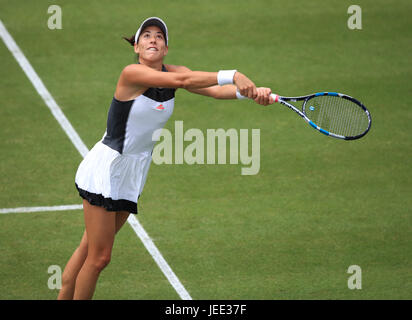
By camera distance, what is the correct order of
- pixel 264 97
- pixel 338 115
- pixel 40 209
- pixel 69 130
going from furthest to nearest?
pixel 69 130
pixel 40 209
pixel 338 115
pixel 264 97

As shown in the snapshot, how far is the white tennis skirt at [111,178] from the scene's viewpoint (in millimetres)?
5785

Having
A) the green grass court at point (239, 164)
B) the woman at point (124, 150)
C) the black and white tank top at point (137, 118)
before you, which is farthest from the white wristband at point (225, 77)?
the green grass court at point (239, 164)

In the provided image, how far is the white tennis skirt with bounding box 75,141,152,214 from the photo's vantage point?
5785mm

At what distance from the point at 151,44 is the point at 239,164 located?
11.6ft

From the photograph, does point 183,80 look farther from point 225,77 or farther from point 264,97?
point 264,97

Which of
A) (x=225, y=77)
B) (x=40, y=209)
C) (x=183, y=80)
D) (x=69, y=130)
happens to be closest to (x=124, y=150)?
(x=183, y=80)

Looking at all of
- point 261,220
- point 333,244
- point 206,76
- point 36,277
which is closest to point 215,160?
point 261,220

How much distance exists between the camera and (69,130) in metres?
9.78

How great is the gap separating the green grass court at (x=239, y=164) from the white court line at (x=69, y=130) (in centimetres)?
7

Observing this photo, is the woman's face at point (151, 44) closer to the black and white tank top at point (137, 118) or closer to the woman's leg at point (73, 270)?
the black and white tank top at point (137, 118)

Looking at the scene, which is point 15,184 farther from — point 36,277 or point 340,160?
point 340,160

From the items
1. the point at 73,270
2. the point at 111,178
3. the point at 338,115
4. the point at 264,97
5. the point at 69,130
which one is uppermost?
the point at 69,130

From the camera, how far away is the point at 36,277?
6926mm

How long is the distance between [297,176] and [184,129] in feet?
5.87
